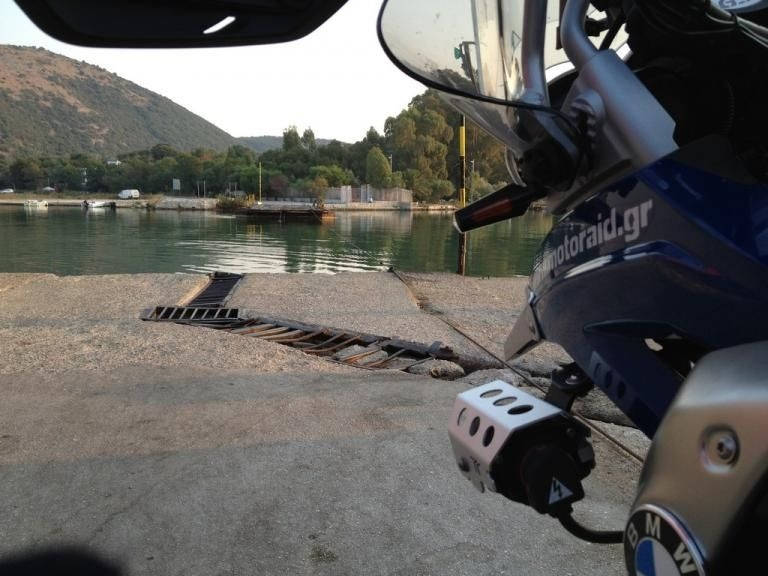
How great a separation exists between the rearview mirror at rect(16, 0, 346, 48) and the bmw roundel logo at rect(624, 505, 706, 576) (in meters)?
1.13

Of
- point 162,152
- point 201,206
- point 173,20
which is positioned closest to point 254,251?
point 173,20

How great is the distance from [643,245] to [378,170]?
85.1m

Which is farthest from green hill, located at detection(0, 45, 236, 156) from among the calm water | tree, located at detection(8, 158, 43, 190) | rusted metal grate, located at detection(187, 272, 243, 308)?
rusted metal grate, located at detection(187, 272, 243, 308)

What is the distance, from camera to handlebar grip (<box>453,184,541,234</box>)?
1483 millimetres

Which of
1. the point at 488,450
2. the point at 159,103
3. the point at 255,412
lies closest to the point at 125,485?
the point at 255,412

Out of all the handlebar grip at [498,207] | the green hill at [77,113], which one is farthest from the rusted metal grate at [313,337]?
the green hill at [77,113]

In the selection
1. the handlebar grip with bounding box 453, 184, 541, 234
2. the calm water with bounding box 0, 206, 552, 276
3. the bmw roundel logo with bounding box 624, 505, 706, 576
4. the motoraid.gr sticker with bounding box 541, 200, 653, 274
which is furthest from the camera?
the calm water with bounding box 0, 206, 552, 276

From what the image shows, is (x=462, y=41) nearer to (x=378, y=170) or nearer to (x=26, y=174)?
(x=378, y=170)

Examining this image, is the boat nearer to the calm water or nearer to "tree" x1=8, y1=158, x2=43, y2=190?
"tree" x1=8, y1=158, x2=43, y2=190

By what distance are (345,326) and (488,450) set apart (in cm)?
575

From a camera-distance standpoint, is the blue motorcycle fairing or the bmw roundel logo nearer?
the bmw roundel logo

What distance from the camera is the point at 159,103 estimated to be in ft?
637

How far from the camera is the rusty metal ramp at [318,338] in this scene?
5609 millimetres

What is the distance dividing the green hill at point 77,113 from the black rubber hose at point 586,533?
157 metres
